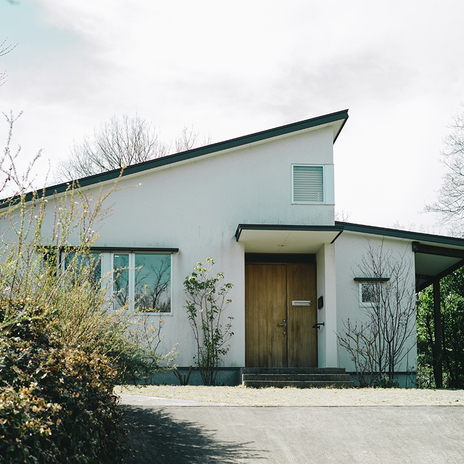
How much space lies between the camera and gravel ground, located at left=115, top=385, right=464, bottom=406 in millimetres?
8609

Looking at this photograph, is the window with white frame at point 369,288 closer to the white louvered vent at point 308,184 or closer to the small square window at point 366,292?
the small square window at point 366,292

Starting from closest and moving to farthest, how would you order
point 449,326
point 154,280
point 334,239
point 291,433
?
1. point 291,433
2. point 154,280
3. point 334,239
4. point 449,326

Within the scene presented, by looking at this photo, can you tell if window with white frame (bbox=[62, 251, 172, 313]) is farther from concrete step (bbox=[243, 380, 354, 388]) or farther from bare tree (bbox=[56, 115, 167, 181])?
bare tree (bbox=[56, 115, 167, 181])

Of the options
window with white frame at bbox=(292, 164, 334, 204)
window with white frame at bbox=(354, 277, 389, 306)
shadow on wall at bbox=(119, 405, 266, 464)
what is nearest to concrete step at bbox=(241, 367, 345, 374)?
window with white frame at bbox=(354, 277, 389, 306)

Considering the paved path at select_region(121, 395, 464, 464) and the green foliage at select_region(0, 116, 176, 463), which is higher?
the green foliage at select_region(0, 116, 176, 463)

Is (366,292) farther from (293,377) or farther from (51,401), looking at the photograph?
(51,401)

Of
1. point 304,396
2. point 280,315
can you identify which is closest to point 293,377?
point 304,396

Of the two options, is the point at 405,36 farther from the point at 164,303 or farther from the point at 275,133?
the point at 164,303

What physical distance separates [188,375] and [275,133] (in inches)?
229

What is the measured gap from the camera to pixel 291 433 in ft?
22.6

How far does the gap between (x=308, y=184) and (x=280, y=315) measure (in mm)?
3257

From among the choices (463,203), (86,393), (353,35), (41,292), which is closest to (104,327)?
(41,292)

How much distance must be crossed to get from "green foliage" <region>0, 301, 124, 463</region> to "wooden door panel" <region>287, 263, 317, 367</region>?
28.0ft

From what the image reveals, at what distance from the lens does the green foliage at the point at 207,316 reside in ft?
38.7
